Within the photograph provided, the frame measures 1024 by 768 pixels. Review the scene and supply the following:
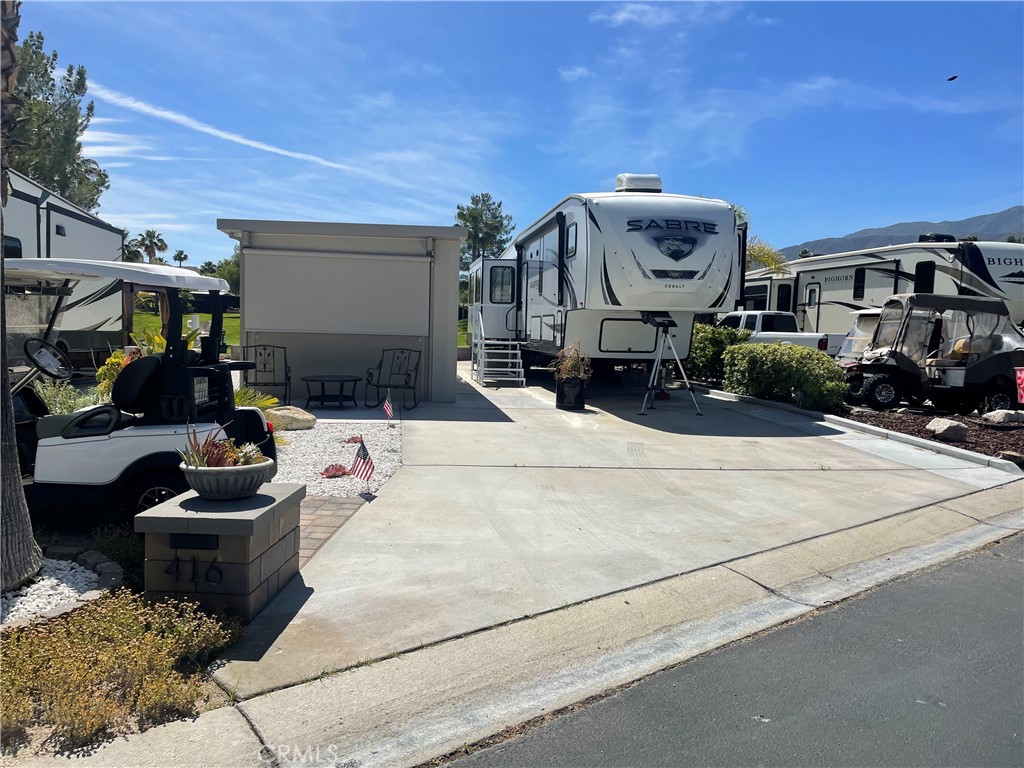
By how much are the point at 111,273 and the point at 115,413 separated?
0.98 metres

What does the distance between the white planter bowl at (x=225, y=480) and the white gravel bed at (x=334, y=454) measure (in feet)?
7.97

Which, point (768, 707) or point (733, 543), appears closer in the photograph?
point (768, 707)

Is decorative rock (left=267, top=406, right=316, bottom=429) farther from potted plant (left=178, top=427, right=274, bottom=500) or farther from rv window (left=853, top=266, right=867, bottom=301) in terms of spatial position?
rv window (left=853, top=266, right=867, bottom=301)

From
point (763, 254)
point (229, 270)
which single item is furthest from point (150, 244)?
point (763, 254)

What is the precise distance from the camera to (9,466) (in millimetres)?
4094

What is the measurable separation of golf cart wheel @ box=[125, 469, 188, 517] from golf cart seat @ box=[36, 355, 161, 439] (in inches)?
15.9

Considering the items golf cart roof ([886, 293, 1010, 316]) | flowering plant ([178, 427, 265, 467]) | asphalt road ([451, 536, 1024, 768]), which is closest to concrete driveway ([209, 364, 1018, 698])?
flowering plant ([178, 427, 265, 467])

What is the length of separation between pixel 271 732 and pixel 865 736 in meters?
2.47

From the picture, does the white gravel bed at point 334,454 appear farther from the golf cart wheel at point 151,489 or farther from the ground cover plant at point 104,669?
the ground cover plant at point 104,669

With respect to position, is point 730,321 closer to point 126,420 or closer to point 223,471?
point 126,420

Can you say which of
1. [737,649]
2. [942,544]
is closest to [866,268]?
[942,544]

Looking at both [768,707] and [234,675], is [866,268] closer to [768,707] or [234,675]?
[768,707]

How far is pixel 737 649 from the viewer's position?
3.95 meters

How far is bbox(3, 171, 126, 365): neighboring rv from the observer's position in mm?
11812
